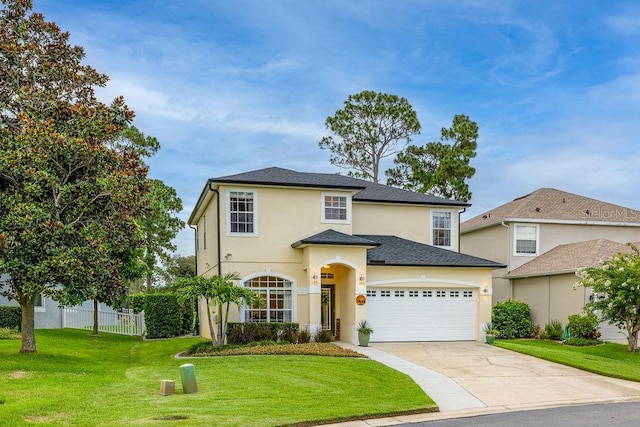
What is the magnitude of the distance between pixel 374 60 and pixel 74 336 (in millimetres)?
16299

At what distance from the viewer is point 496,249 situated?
27844 mm

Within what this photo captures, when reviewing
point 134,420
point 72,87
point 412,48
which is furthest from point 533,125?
point 134,420

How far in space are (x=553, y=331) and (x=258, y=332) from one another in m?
12.8

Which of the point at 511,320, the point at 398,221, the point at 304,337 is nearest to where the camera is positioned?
the point at 304,337

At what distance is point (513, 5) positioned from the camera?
1652 cm

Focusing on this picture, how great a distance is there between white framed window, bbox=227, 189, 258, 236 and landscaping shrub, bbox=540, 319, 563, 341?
43.2 feet

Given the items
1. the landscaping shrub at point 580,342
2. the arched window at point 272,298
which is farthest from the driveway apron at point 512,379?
the landscaping shrub at point 580,342

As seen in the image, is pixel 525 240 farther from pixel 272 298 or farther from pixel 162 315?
pixel 162 315

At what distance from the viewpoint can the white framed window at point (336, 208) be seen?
21078 millimetres

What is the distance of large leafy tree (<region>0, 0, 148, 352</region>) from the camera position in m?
13.2

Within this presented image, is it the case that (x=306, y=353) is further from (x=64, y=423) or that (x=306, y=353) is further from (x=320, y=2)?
(x=320, y=2)

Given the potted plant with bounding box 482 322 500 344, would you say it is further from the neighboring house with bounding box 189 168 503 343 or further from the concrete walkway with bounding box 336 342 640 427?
the concrete walkway with bounding box 336 342 640 427

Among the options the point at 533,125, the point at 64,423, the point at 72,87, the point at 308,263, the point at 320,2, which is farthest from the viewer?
the point at 533,125

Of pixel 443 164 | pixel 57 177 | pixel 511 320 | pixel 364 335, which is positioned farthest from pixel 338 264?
pixel 443 164
